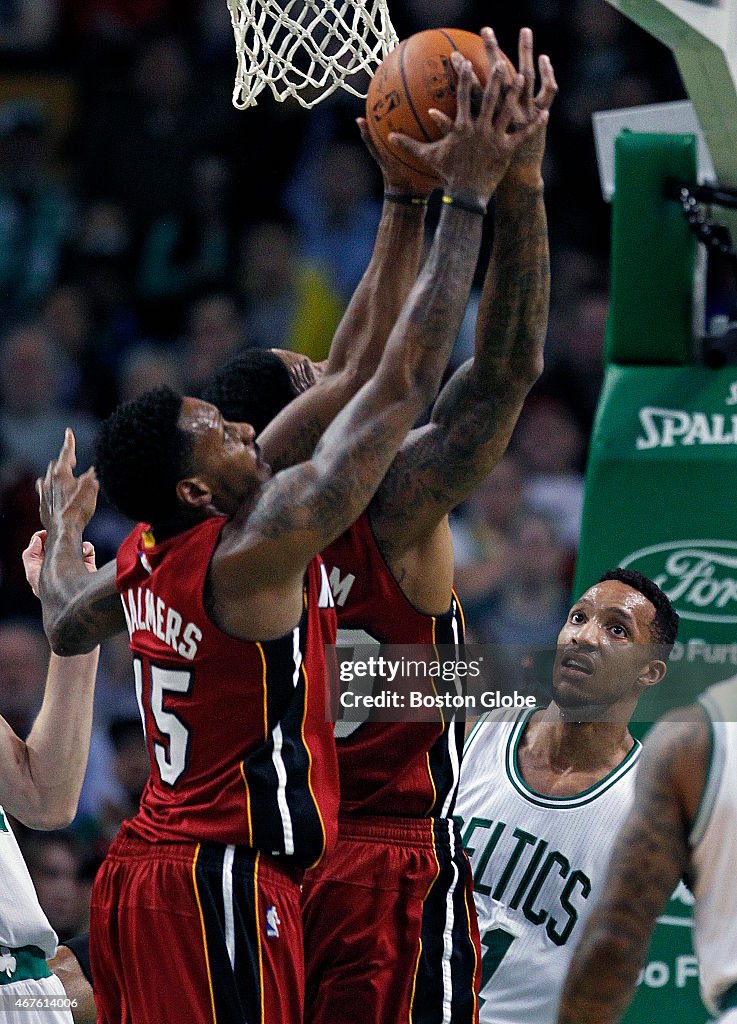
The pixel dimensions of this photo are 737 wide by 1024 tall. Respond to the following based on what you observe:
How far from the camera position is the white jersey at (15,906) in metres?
3.75

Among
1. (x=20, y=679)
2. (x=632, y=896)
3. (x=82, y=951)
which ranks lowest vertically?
(x=82, y=951)

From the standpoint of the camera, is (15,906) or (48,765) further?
(48,765)

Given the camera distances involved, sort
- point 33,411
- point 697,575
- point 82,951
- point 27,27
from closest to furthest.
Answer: point 82,951 < point 697,575 < point 33,411 < point 27,27

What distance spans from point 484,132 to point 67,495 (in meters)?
1.52

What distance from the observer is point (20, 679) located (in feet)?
21.0

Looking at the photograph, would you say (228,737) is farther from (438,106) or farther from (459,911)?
(438,106)

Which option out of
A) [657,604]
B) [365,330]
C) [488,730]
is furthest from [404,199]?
[488,730]

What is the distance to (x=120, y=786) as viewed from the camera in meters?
6.36

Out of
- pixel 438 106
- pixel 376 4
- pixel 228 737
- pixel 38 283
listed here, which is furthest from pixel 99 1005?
pixel 38 283

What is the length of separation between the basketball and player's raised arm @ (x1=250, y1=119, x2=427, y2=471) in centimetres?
10

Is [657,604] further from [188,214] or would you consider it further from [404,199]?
[188,214]

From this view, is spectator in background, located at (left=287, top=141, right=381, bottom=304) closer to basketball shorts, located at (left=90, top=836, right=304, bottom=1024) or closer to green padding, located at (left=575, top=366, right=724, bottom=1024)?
green padding, located at (left=575, top=366, right=724, bottom=1024)

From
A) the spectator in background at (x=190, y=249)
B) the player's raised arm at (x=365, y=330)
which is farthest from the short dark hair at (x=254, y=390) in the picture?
the spectator in background at (x=190, y=249)

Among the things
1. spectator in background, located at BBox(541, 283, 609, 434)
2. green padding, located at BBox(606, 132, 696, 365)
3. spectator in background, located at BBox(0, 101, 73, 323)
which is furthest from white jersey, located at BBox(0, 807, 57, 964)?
spectator in background, located at BBox(0, 101, 73, 323)
